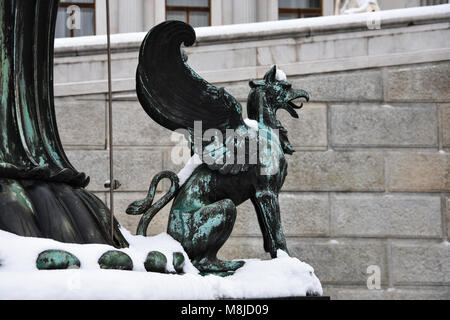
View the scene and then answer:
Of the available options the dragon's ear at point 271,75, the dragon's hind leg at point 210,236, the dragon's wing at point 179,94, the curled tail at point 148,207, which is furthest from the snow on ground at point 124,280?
the dragon's ear at point 271,75

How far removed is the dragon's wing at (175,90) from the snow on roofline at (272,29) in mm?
4931

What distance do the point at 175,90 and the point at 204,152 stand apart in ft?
1.22

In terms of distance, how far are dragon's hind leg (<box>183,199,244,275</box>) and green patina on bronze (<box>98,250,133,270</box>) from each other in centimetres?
75

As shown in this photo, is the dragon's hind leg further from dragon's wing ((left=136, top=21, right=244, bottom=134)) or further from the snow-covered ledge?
the snow-covered ledge

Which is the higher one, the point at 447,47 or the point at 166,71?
the point at 447,47

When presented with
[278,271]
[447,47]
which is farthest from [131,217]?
[278,271]

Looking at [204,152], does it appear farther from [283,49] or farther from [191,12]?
[191,12]

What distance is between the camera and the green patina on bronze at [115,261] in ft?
16.0

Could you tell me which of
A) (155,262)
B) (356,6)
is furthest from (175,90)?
(356,6)

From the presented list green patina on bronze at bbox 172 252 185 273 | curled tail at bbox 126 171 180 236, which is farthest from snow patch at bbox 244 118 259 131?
green patina on bronze at bbox 172 252 185 273

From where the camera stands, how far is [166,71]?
593 cm

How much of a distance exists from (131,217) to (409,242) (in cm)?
273

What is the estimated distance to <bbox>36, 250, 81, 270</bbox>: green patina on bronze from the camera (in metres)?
4.73

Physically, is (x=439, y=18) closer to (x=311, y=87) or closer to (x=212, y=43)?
(x=311, y=87)
